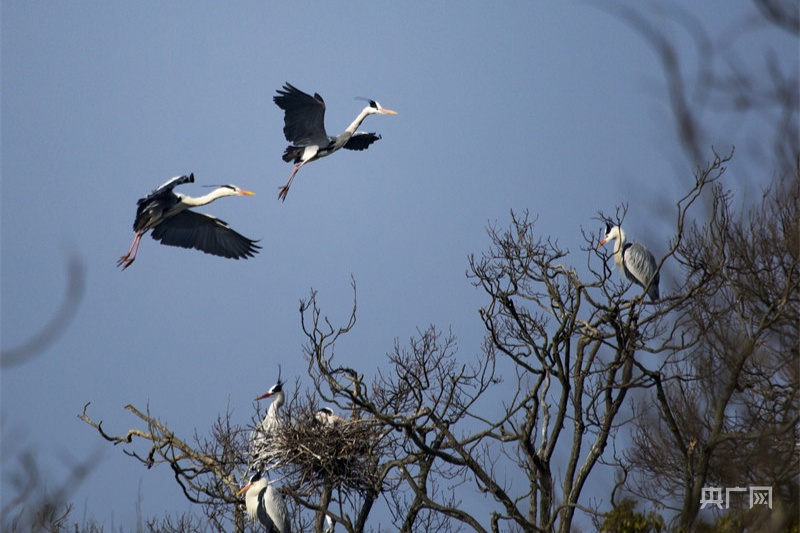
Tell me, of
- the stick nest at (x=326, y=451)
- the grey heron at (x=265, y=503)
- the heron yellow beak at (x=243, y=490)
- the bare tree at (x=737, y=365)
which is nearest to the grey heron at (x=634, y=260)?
the bare tree at (x=737, y=365)

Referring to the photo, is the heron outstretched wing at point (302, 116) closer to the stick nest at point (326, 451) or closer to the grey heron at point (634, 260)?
the grey heron at point (634, 260)

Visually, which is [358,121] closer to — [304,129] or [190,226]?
[304,129]

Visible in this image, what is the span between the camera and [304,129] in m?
15.2

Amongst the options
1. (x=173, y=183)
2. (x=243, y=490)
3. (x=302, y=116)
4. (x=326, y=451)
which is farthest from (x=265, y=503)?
(x=302, y=116)

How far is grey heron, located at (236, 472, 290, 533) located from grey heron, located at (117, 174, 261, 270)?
4.82m

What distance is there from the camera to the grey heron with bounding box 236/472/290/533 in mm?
9812

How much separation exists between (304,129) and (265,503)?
703 centimetres

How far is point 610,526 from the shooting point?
5.90 m

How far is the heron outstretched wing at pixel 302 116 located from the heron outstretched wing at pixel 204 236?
2.00 m

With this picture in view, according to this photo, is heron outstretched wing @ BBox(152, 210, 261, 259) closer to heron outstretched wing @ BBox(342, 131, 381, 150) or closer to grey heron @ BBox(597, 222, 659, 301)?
heron outstretched wing @ BBox(342, 131, 381, 150)

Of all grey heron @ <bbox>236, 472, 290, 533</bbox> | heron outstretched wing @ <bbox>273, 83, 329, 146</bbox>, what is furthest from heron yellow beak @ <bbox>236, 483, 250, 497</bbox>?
heron outstretched wing @ <bbox>273, 83, 329, 146</bbox>

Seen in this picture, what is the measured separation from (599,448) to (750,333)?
2.33 meters

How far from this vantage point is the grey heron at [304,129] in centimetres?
1473

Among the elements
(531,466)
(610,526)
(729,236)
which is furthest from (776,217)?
(610,526)
